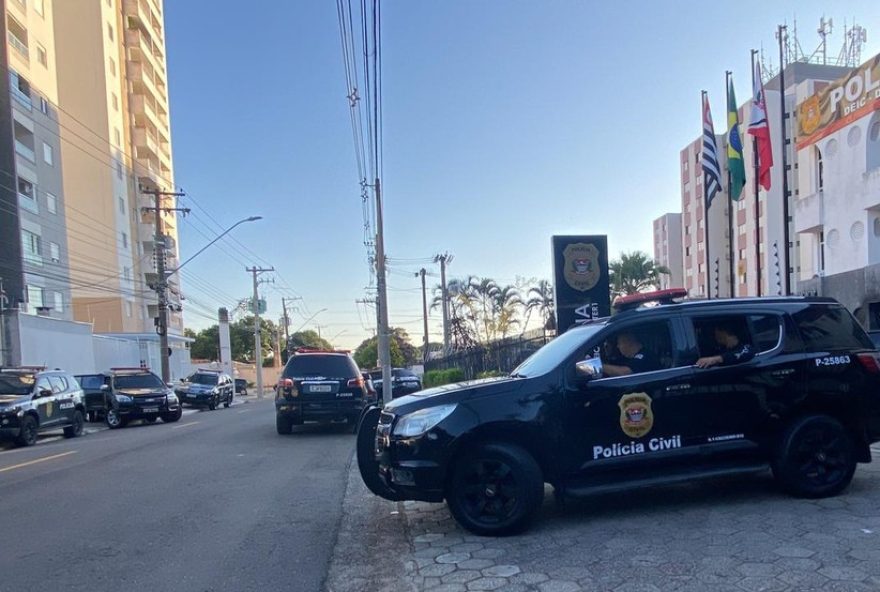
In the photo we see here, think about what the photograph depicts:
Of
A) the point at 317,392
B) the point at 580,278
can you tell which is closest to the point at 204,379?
the point at 317,392

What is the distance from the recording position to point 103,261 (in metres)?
45.1

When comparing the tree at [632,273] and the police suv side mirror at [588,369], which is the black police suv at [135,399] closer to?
the police suv side mirror at [588,369]

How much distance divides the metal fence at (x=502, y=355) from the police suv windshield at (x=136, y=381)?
11232 mm

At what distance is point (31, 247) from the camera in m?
35.3

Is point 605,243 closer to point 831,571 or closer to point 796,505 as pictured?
point 796,505

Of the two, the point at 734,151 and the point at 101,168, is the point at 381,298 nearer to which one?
the point at 734,151

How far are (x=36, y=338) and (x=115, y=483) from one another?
21.0 meters

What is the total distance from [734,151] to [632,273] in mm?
27644

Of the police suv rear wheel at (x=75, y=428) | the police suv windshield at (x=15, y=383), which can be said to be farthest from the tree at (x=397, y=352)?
the police suv windshield at (x=15, y=383)

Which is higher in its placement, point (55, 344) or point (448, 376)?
point (55, 344)

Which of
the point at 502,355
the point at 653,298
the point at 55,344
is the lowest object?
the point at 502,355

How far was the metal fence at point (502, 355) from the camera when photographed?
19.4m

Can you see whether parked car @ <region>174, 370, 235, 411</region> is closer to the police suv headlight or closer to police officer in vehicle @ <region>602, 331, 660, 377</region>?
the police suv headlight

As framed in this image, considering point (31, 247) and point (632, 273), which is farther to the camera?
point (632, 273)
